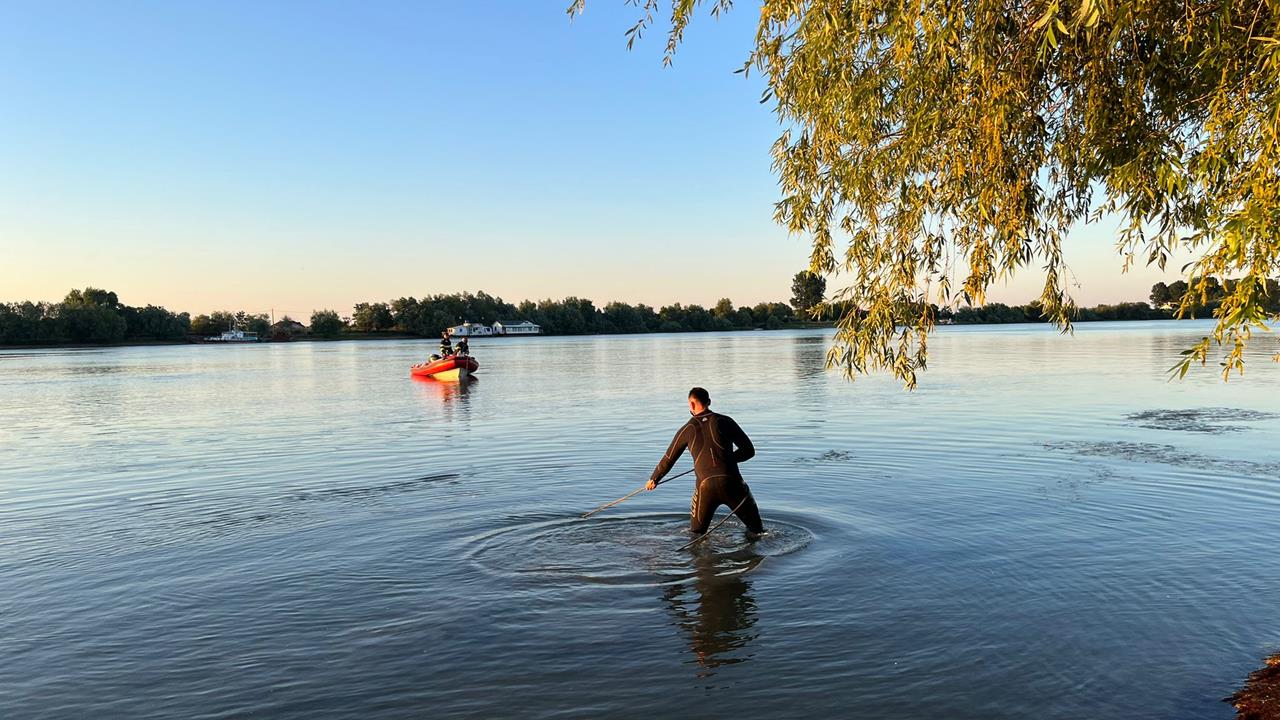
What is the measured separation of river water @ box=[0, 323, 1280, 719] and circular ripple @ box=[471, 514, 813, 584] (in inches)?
2.3

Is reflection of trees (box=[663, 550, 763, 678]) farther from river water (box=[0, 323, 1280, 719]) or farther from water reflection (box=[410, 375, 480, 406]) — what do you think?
water reflection (box=[410, 375, 480, 406])

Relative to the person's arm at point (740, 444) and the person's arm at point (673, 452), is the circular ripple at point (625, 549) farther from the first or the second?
the person's arm at point (740, 444)

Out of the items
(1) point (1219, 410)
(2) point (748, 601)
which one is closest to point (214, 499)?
(2) point (748, 601)

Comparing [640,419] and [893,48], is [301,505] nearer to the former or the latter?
[893,48]

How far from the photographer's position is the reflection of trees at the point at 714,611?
788cm

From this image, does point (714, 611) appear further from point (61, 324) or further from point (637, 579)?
point (61, 324)

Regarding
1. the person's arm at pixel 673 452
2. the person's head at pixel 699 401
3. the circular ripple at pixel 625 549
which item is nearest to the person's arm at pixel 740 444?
the person's head at pixel 699 401

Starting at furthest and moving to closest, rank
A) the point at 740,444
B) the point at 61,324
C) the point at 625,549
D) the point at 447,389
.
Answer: the point at 61,324 < the point at 447,389 < the point at 625,549 < the point at 740,444

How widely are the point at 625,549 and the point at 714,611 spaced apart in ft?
8.48

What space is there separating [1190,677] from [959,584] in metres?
2.73

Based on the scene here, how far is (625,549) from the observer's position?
11.3 meters

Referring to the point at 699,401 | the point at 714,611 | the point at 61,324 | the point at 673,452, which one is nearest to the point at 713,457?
the point at 673,452

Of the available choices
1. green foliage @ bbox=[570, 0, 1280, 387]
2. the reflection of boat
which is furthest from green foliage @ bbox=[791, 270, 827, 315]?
the reflection of boat

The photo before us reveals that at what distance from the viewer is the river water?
7113 mm
